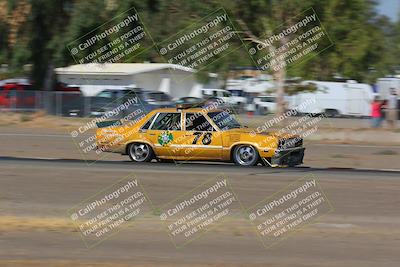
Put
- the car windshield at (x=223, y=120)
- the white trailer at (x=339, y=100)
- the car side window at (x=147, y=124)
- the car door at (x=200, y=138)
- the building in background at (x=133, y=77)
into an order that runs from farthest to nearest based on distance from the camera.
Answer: the building in background at (x=133, y=77), the white trailer at (x=339, y=100), the car side window at (x=147, y=124), the car windshield at (x=223, y=120), the car door at (x=200, y=138)

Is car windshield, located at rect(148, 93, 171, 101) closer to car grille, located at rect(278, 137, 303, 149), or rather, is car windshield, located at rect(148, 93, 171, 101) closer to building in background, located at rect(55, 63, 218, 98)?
building in background, located at rect(55, 63, 218, 98)

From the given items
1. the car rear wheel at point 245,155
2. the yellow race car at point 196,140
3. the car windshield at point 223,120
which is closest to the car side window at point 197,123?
the yellow race car at point 196,140

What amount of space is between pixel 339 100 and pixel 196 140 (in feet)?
95.5

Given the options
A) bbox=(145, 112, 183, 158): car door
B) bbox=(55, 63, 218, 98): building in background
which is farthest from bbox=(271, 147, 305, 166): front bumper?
bbox=(55, 63, 218, 98): building in background

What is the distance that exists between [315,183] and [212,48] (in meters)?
17.7

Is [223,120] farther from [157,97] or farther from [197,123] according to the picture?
[157,97]

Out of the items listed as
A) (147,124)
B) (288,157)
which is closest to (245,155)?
(288,157)

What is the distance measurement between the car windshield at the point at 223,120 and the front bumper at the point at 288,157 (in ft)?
4.12

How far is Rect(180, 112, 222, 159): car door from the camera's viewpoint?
16.6 meters

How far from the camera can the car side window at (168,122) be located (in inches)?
664

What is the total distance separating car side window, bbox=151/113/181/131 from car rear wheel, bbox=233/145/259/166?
138cm

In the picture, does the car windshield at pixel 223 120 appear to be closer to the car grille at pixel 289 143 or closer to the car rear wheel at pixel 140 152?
the car grille at pixel 289 143

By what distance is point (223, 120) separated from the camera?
16.9m

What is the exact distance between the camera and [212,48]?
31.3m
